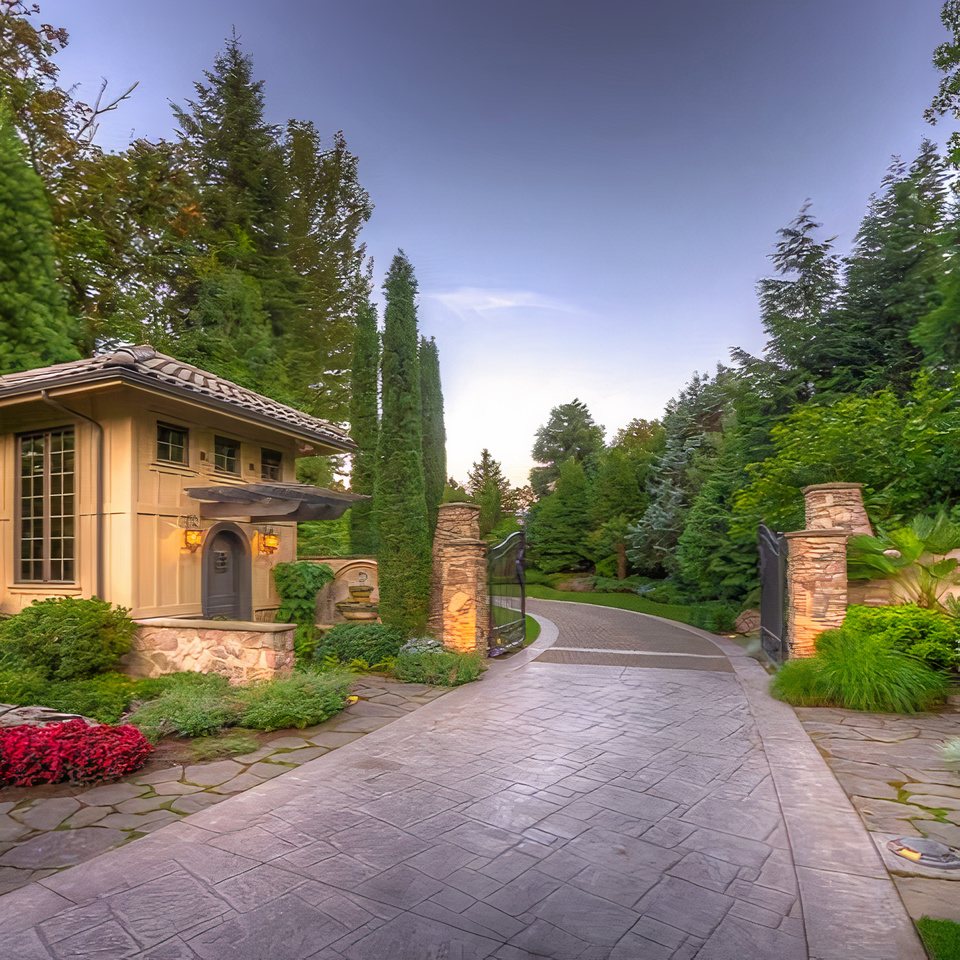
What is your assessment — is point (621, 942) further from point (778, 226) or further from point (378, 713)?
point (778, 226)

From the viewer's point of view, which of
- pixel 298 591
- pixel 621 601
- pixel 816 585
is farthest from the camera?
pixel 621 601

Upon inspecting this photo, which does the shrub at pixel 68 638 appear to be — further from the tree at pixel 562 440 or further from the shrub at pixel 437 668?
the tree at pixel 562 440

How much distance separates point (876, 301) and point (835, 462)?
664 centimetres

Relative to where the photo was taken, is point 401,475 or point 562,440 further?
point 562,440

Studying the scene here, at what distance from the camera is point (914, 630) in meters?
7.18

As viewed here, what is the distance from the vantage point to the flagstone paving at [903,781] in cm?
311

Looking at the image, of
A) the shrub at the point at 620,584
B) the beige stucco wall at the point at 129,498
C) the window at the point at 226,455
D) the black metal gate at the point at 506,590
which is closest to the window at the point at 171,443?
→ the beige stucco wall at the point at 129,498

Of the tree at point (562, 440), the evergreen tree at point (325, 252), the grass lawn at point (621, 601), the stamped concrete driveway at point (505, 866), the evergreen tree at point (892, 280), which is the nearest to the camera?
the stamped concrete driveway at point (505, 866)

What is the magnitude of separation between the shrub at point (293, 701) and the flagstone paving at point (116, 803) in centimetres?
18

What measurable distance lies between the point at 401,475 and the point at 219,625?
406 centimetres

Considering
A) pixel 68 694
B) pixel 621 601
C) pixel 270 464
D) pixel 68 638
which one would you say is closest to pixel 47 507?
pixel 68 638

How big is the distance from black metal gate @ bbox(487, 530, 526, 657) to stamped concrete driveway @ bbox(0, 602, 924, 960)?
15.4 ft

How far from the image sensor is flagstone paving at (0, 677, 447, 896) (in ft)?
11.5

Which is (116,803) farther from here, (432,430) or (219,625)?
(432,430)
